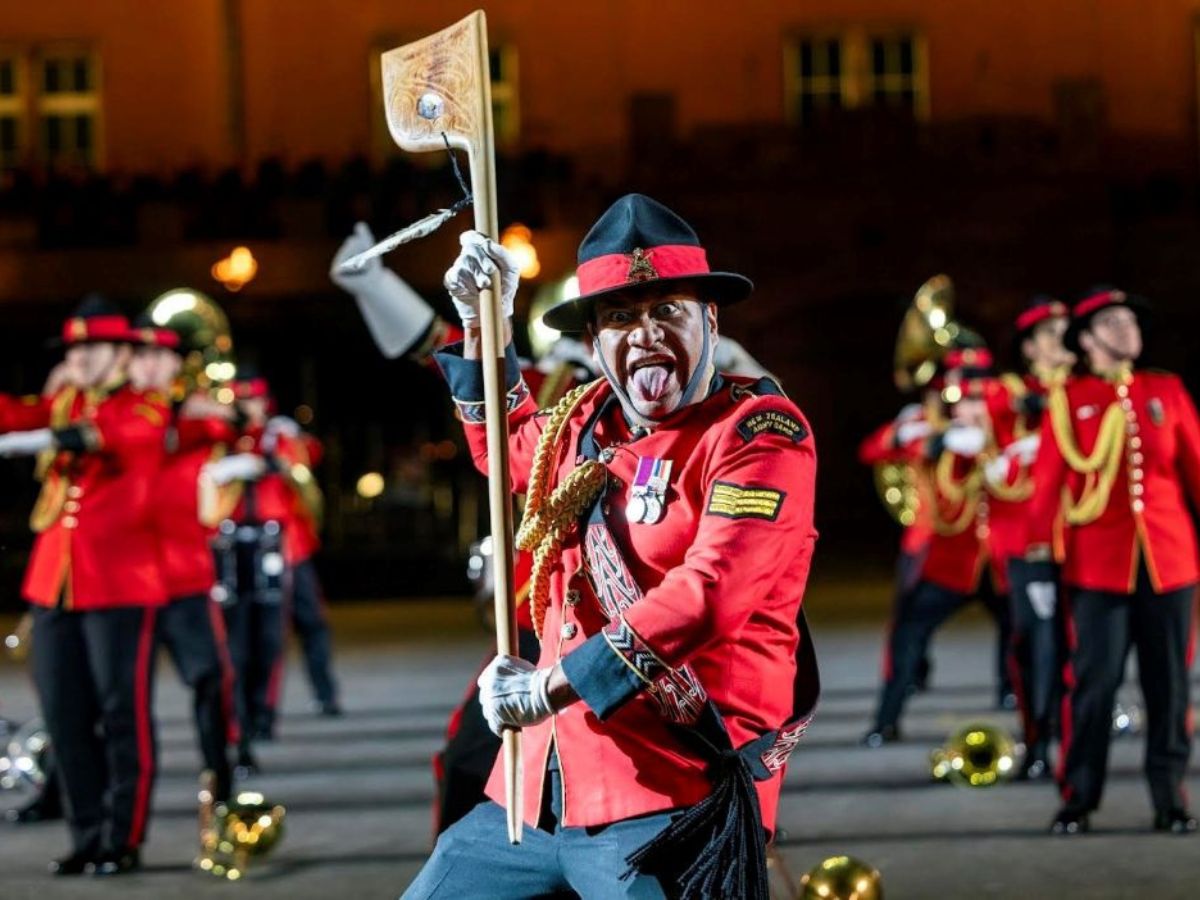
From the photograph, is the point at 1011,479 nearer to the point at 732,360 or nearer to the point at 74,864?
the point at 732,360

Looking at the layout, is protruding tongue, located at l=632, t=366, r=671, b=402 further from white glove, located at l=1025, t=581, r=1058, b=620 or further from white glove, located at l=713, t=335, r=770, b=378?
white glove, located at l=1025, t=581, r=1058, b=620

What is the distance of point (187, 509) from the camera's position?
9102 millimetres

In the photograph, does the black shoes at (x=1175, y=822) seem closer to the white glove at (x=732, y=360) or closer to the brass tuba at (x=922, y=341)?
the white glove at (x=732, y=360)

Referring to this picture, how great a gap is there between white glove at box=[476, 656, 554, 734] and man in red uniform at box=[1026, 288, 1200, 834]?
506 centimetres

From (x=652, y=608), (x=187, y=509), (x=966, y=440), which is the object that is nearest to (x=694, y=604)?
(x=652, y=608)

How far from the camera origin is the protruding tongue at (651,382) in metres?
3.82

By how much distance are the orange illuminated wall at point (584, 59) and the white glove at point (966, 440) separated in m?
16.8

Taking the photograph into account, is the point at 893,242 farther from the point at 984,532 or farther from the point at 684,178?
the point at 984,532

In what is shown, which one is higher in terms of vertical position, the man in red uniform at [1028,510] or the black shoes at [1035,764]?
the man in red uniform at [1028,510]

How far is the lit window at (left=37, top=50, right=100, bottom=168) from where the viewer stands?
1111 inches

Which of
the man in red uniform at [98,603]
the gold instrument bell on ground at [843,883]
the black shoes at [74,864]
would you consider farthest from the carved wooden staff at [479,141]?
the black shoes at [74,864]

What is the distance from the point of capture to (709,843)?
362 cm

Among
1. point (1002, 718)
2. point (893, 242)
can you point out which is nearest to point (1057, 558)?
point (1002, 718)

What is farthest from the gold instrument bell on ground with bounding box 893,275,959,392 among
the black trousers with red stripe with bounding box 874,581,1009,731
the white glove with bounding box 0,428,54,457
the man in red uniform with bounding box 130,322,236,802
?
the white glove with bounding box 0,428,54,457
